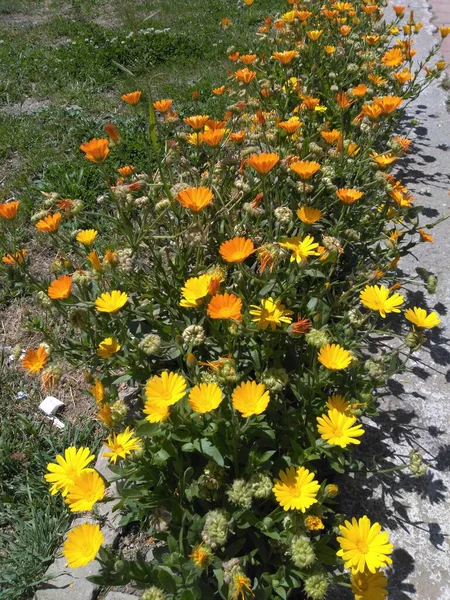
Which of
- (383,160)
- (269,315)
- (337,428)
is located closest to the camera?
(337,428)

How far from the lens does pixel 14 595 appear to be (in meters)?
1.77

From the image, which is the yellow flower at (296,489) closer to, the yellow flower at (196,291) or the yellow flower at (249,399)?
the yellow flower at (249,399)

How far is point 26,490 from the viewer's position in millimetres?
2043

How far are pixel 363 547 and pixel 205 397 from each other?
57 cm

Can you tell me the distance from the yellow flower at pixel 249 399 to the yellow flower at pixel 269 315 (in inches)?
9.2

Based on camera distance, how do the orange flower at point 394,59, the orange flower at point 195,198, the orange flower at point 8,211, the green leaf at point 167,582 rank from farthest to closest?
the orange flower at point 394,59 → the orange flower at point 8,211 → the orange flower at point 195,198 → the green leaf at point 167,582

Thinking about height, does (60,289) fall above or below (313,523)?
above

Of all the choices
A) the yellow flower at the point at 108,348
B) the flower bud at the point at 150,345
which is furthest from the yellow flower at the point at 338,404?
the yellow flower at the point at 108,348

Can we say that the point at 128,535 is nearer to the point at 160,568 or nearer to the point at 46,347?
the point at 160,568

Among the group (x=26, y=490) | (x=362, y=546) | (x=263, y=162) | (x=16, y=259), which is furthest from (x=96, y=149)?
(x=362, y=546)

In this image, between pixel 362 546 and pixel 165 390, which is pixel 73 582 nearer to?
pixel 165 390

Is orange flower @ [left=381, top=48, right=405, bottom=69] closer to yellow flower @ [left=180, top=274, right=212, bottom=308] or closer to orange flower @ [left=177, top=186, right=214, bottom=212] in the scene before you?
orange flower @ [left=177, top=186, right=214, bottom=212]

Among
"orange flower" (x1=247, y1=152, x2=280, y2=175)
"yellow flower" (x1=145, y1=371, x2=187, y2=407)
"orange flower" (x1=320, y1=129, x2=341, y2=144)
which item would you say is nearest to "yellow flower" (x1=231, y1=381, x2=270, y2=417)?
"yellow flower" (x1=145, y1=371, x2=187, y2=407)

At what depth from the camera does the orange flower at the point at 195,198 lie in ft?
5.89
